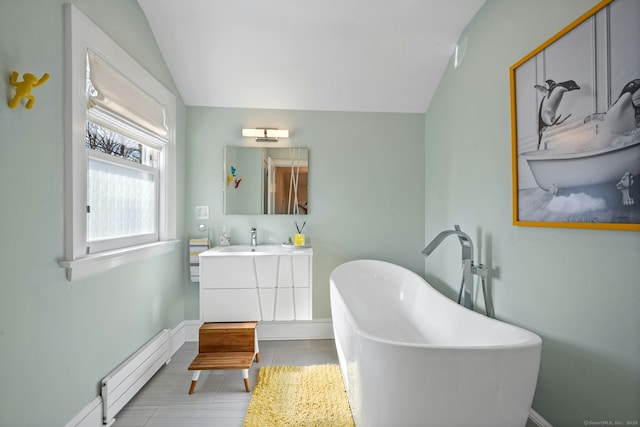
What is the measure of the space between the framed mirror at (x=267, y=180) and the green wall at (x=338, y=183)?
0.07 m

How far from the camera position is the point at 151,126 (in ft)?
6.54

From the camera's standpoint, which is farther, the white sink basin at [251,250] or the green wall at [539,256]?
the white sink basin at [251,250]

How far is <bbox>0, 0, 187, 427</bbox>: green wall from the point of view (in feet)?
3.43

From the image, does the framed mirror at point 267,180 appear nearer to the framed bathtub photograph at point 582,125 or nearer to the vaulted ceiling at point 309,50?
the vaulted ceiling at point 309,50

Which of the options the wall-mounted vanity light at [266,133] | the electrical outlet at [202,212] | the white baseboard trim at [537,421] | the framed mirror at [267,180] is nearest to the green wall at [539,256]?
the white baseboard trim at [537,421]

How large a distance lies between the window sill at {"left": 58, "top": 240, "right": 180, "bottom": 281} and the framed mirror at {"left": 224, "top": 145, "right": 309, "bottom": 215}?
2.56 ft

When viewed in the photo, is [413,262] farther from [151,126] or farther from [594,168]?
[151,126]

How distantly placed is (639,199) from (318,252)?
2100 mm

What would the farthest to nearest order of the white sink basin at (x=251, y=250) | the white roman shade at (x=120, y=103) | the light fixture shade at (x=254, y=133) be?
1. the light fixture shade at (x=254, y=133)
2. the white sink basin at (x=251, y=250)
3. the white roman shade at (x=120, y=103)

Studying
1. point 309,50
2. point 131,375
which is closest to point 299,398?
point 131,375

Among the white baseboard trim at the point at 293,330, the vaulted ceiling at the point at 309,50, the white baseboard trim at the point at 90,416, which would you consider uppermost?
the vaulted ceiling at the point at 309,50

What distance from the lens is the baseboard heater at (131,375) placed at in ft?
4.94

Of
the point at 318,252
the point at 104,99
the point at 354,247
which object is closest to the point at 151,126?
the point at 104,99

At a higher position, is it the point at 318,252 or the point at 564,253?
the point at 564,253
